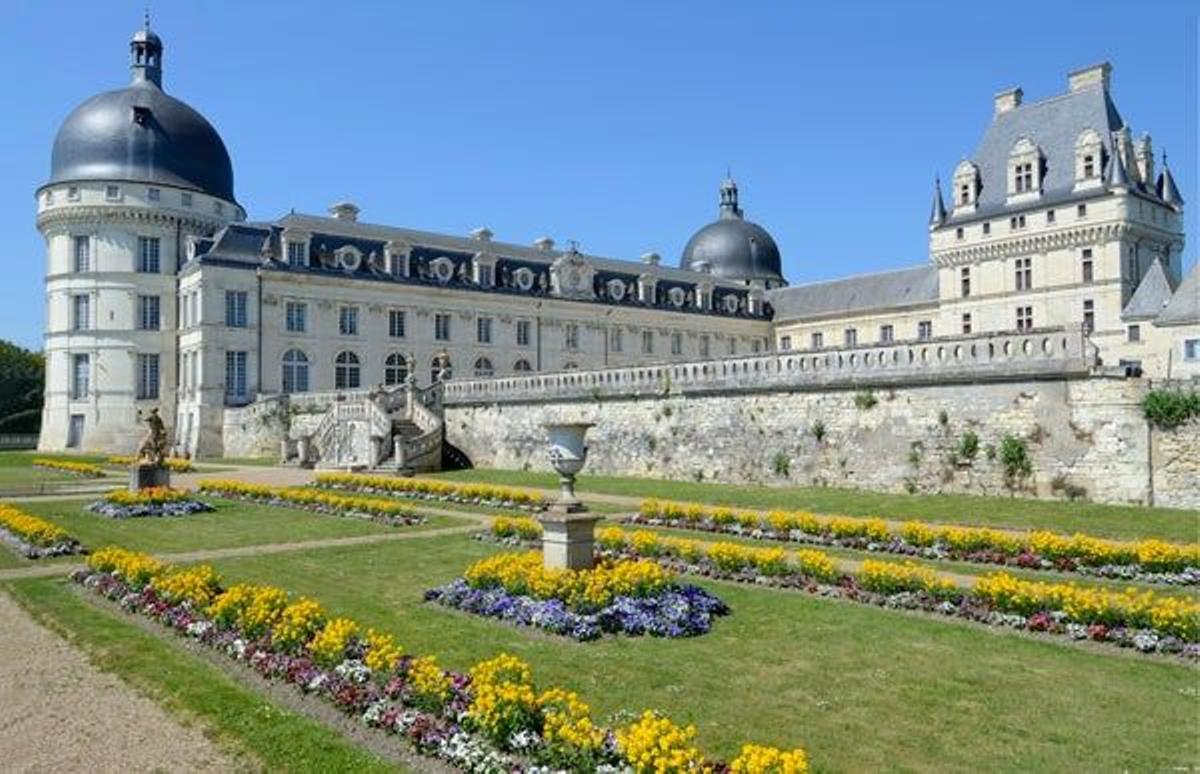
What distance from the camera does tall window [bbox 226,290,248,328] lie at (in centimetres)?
5080

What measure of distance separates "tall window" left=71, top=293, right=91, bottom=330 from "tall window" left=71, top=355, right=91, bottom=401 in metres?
1.78

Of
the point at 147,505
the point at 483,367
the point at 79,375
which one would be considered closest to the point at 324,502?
the point at 147,505

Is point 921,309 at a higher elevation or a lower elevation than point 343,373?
higher

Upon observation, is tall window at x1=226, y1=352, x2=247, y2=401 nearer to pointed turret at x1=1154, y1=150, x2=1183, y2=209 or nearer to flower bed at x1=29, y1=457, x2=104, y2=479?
flower bed at x1=29, y1=457, x2=104, y2=479

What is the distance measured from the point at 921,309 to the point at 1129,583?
164 feet

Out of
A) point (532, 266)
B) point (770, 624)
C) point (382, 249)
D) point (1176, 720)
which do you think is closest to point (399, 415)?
point (382, 249)

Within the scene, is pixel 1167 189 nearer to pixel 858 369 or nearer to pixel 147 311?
pixel 858 369

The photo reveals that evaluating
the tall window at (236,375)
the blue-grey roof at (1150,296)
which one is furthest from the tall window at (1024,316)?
the tall window at (236,375)

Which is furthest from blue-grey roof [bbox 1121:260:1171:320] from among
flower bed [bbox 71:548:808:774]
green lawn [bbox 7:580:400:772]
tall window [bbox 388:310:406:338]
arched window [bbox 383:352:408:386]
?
green lawn [bbox 7:580:400:772]

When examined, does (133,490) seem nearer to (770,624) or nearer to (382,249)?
(770,624)

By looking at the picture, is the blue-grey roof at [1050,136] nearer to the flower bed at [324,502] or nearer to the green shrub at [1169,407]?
the green shrub at [1169,407]

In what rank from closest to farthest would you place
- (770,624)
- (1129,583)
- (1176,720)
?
1. (1176,720)
2. (770,624)
3. (1129,583)

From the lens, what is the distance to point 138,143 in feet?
177

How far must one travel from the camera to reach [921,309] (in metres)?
60.8
